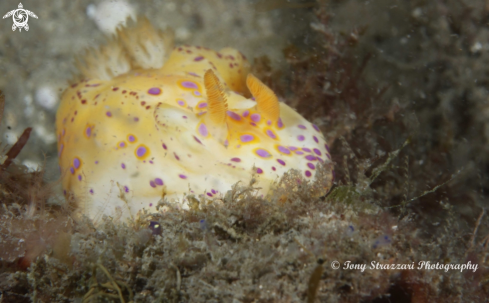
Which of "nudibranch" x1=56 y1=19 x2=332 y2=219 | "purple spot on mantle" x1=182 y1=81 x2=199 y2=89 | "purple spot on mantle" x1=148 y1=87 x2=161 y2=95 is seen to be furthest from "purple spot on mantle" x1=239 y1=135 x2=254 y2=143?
"purple spot on mantle" x1=148 y1=87 x2=161 y2=95

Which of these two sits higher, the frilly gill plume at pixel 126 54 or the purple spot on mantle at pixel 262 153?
the frilly gill plume at pixel 126 54

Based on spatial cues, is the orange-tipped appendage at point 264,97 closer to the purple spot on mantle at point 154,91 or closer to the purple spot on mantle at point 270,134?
the purple spot on mantle at point 270,134

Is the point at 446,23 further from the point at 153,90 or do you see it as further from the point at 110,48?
the point at 110,48

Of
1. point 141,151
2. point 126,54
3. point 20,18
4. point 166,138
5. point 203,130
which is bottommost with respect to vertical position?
point 141,151

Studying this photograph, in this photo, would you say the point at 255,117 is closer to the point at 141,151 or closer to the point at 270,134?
the point at 270,134

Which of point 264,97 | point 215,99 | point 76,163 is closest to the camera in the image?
point 215,99

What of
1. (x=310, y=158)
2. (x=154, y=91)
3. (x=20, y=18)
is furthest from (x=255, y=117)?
(x=20, y=18)

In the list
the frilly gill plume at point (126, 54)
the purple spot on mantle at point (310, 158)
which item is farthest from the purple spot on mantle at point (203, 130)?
the frilly gill plume at point (126, 54)

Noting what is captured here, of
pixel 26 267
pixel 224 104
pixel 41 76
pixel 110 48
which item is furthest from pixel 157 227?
pixel 41 76
